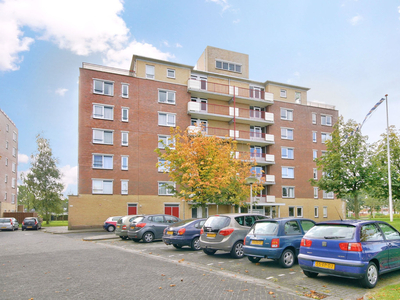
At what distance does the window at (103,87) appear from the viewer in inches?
1367

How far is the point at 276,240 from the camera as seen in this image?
10414 mm

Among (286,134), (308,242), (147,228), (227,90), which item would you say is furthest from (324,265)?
(286,134)

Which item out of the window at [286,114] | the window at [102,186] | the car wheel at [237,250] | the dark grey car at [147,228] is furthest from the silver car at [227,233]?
the window at [286,114]

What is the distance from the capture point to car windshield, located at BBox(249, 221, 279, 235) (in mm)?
10719

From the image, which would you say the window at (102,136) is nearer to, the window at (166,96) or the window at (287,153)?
the window at (166,96)

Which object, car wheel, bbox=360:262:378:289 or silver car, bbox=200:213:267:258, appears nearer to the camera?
car wheel, bbox=360:262:378:289

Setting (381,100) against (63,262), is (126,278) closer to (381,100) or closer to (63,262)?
(63,262)

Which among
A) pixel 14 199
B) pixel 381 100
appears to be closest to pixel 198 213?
pixel 381 100

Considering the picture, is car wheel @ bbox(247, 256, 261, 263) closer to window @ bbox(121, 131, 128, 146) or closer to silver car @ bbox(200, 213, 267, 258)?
silver car @ bbox(200, 213, 267, 258)

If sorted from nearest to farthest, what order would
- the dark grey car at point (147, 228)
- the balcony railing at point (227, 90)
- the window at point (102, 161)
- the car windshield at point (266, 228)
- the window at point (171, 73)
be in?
the car windshield at point (266, 228) → the dark grey car at point (147, 228) → the window at point (102, 161) → the window at point (171, 73) → the balcony railing at point (227, 90)

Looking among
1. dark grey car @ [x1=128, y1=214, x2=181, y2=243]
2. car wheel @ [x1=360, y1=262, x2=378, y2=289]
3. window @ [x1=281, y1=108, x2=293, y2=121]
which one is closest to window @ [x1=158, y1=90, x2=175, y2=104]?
window @ [x1=281, y1=108, x2=293, y2=121]

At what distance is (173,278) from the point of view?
8961 millimetres

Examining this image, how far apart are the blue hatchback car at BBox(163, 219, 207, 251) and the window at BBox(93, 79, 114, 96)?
2324 centimetres

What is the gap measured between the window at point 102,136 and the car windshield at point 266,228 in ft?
85.2
